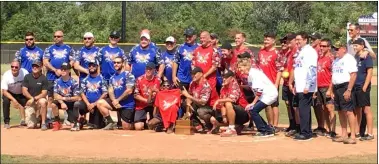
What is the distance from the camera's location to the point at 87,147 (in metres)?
9.34

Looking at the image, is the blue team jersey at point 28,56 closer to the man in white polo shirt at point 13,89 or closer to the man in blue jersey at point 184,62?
the man in white polo shirt at point 13,89

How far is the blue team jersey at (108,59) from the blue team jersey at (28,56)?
1.33 meters

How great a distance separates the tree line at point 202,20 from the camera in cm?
4288

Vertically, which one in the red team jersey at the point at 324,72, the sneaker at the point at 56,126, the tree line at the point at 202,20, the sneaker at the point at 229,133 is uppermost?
the tree line at the point at 202,20

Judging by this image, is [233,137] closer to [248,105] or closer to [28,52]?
[248,105]

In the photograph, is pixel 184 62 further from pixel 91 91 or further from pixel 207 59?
pixel 91 91

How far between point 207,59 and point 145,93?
135 cm

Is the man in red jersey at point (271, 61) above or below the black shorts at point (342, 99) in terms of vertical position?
above

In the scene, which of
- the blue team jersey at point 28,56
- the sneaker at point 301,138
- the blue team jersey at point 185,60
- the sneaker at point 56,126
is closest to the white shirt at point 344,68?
the sneaker at point 301,138

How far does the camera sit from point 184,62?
446 inches

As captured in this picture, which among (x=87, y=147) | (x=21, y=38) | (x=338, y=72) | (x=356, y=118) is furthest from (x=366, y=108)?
(x=21, y=38)

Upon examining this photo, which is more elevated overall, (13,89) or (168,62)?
(168,62)

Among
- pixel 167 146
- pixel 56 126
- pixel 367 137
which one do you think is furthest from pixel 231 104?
pixel 56 126

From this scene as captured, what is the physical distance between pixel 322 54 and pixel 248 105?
1.48 m
